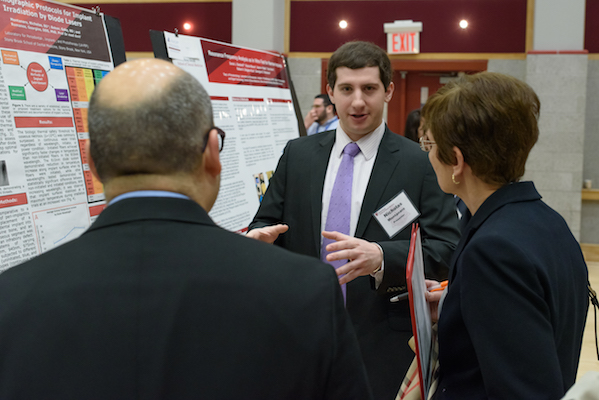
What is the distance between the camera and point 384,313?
5.98ft

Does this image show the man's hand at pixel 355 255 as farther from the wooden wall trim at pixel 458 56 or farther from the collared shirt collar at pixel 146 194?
the wooden wall trim at pixel 458 56

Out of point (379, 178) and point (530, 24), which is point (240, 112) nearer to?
point (379, 178)

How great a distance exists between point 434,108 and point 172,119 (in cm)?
72

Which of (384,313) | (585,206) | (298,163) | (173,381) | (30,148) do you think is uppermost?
(30,148)

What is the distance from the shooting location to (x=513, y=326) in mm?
961

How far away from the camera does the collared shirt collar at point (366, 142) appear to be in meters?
1.96

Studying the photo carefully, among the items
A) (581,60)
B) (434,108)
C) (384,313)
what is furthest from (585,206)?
(434,108)

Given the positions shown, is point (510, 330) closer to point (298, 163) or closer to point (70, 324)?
point (70, 324)

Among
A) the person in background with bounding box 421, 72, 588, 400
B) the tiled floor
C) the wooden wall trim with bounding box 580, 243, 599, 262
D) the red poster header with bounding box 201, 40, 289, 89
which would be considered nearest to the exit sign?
the wooden wall trim with bounding box 580, 243, 599, 262

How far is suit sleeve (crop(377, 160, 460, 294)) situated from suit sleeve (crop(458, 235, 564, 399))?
707 mm

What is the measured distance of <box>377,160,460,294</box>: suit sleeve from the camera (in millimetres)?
1770

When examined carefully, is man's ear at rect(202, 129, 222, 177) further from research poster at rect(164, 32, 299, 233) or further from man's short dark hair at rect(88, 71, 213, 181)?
research poster at rect(164, 32, 299, 233)

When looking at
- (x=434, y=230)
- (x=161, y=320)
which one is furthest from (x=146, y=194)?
(x=434, y=230)

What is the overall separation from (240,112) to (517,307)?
187 centimetres
